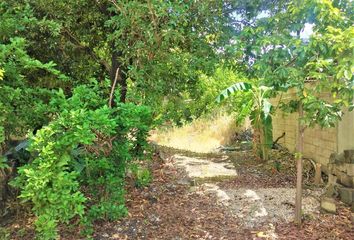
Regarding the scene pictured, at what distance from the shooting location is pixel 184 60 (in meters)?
5.12

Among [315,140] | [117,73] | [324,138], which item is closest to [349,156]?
[324,138]

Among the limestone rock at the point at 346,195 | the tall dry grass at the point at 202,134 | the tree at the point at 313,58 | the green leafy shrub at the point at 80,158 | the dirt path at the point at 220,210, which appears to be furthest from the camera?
the tall dry grass at the point at 202,134

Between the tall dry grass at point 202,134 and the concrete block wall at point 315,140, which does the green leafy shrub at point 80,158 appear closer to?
the concrete block wall at point 315,140

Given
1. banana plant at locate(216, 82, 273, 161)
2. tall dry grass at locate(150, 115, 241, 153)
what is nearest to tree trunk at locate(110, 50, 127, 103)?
banana plant at locate(216, 82, 273, 161)

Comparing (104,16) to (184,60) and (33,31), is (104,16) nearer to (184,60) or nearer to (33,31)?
(33,31)

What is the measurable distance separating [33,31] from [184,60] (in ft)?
6.98

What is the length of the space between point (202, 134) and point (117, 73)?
8801mm

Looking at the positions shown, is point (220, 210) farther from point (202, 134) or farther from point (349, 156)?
point (202, 134)

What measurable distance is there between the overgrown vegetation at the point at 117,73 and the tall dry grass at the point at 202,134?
6.02 m

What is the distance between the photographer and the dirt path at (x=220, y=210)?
13.5ft

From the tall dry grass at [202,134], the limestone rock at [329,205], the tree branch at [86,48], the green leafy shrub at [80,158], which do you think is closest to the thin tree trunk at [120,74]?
the tree branch at [86,48]

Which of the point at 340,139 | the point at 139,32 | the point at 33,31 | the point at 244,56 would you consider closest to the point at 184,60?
the point at 139,32

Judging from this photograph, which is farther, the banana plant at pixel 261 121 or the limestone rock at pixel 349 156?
the banana plant at pixel 261 121

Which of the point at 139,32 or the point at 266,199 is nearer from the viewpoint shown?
the point at 139,32
